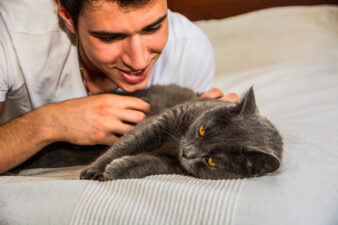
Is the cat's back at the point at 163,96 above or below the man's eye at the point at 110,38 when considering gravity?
below

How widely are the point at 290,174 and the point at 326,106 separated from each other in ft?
2.01

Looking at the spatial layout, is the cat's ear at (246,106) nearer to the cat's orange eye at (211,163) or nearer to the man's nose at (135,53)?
the cat's orange eye at (211,163)


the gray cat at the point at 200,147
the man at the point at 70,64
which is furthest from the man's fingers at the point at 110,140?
the gray cat at the point at 200,147

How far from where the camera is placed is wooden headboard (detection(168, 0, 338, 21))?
7.02ft

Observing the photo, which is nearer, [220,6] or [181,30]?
[181,30]

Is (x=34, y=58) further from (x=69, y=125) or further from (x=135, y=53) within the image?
(x=135, y=53)

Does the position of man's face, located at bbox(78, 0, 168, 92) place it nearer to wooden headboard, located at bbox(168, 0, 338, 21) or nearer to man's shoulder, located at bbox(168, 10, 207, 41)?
man's shoulder, located at bbox(168, 10, 207, 41)

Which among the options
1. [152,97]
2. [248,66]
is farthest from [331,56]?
[152,97]

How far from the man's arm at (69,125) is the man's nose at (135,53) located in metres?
0.18

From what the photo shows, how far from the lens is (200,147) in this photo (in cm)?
90

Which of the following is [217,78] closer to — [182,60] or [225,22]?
[182,60]

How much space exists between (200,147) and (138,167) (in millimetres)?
205

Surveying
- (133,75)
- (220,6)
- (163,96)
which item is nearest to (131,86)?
(133,75)

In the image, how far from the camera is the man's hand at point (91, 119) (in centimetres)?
108
